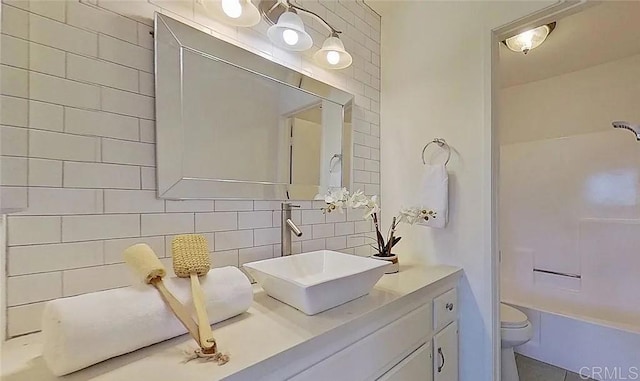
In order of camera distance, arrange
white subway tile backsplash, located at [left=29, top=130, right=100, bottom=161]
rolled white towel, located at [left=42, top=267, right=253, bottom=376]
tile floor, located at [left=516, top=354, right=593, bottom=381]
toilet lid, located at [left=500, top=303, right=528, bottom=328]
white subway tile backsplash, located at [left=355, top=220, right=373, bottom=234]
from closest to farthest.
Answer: rolled white towel, located at [left=42, top=267, right=253, bottom=376] < white subway tile backsplash, located at [left=29, top=130, right=100, bottom=161] < white subway tile backsplash, located at [left=355, top=220, right=373, bottom=234] < toilet lid, located at [left=500, top=303, right=528, bottom=328] < tile floor, located at [left=516, top=354, right=593, bottom=381]

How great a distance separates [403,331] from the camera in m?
1.17

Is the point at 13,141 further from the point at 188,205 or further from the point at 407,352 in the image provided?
the point at 407,352

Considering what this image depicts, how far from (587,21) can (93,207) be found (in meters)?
2.77

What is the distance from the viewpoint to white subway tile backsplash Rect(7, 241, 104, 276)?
2.60ft

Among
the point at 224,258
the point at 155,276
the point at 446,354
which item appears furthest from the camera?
the point at 446,354

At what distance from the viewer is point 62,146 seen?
2.82 ft

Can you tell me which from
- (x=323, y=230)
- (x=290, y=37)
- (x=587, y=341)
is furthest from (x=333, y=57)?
(x=587, y=341)

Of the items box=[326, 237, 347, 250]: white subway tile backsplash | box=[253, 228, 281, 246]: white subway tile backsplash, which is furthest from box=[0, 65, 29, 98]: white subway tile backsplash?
box=[326, 237, 347, 250]: white subway tile backsplash

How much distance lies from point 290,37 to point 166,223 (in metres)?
0.91

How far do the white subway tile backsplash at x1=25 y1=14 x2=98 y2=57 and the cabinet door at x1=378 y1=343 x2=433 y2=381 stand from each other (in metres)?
1.35

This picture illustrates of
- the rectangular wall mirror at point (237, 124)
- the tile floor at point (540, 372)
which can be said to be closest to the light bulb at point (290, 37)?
the rectangular wall mirror at point (237, 124)

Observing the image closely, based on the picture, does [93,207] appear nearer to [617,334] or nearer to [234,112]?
[234,112]

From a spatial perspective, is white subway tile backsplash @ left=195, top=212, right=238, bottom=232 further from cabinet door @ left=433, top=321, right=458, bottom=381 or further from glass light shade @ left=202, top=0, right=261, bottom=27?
cabinet door @ left=433, top=321, right=458, bottom=381

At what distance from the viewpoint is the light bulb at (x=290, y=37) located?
135 cm
